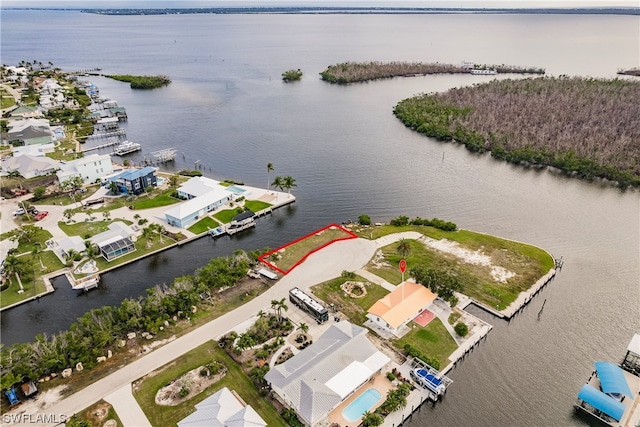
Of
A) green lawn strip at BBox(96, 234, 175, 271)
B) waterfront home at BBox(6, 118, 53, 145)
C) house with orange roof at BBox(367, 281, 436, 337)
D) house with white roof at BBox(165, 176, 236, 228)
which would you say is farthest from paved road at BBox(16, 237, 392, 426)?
waterfront home at BBox(6, 118, 53, 145)

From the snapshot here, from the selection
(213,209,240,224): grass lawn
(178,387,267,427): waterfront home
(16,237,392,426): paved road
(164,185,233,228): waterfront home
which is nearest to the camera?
(178,387,267,427): waterfront home

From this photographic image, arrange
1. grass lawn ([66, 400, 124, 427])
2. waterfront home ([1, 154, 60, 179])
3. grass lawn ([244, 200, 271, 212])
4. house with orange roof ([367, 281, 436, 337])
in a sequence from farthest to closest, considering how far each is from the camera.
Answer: waterfront home ([1, 154, 60, 179]) < grass lawn ([244, 200, 271, 212]) < house with orange roof ([367, 281, 436, 337]) < grass lawn ([66, 400, 124, 427])

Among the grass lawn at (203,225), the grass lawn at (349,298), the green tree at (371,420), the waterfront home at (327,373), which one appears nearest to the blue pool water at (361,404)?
the waterfront home at (327,373)

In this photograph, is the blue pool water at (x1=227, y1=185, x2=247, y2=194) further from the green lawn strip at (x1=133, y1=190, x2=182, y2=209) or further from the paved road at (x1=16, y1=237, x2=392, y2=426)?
the paved road at (x1=16, y1=237, x2=392, y2=426)

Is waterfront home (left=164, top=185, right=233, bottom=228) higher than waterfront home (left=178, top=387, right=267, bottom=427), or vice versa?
waterfront home (left=164, top=185, right=233, bottom=228)

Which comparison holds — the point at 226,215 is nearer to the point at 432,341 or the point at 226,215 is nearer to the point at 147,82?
the point at 432,341

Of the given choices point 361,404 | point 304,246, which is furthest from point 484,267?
point 361,404
